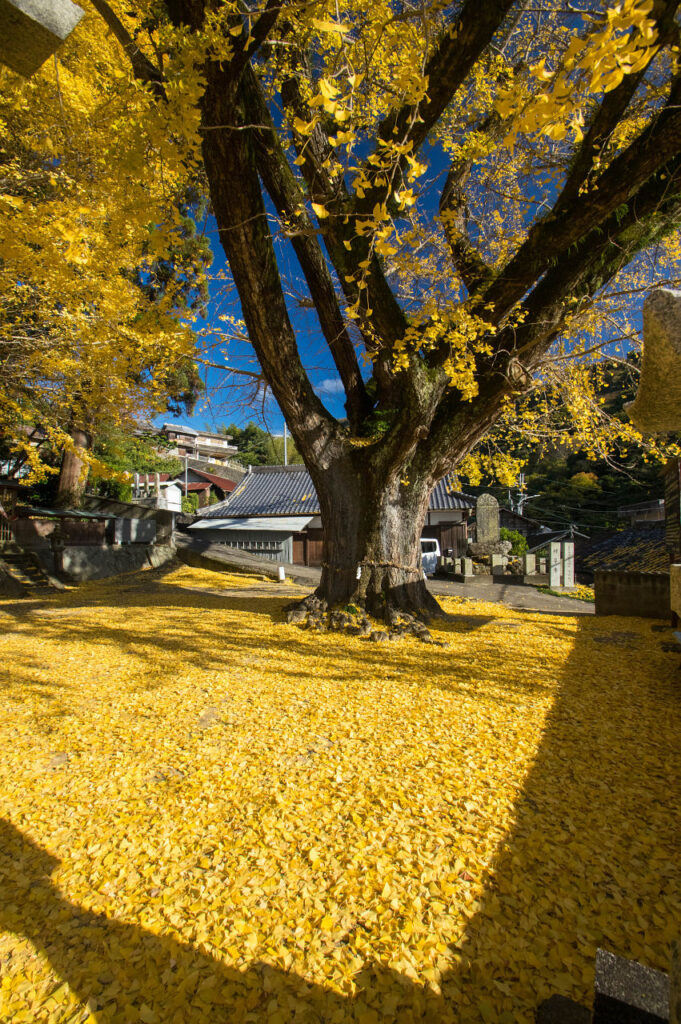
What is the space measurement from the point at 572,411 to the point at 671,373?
20.2ft

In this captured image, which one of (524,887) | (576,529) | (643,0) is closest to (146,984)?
(524,887)

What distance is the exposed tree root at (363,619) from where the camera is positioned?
219 inches

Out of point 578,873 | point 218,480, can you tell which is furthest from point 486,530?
point 218,480

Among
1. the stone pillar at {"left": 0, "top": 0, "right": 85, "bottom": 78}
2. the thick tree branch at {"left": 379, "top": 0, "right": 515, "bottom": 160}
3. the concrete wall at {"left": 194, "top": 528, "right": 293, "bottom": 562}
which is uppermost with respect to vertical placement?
the thick tree branch at {"left": 379, "top": 0, "right": 515, "bottom": 160}

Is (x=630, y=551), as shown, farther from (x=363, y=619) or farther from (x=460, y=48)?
(x=460, y=48)

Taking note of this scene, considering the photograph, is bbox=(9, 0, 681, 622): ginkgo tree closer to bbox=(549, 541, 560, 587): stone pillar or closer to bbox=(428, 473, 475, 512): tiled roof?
bbox=(549, 541, 560, 587): stone pillar

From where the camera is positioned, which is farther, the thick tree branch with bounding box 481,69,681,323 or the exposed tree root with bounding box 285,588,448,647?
the exposed tree root with bounding box 285,588,448,647

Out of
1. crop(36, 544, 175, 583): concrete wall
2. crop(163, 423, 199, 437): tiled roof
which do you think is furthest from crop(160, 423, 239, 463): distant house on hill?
crop(36, 544, 175, 583): concrete wall

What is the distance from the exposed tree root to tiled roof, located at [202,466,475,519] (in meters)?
14.6

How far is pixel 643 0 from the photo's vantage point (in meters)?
1.50

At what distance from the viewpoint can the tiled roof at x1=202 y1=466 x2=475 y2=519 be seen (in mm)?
21516

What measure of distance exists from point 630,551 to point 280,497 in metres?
14.9

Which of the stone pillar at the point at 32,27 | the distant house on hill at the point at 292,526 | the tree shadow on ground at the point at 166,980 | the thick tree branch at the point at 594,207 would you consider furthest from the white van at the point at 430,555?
the stone pillar at the point at 32,27

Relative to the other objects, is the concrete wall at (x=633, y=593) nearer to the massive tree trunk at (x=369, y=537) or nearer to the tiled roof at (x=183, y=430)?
the massive tree trunk at (x=369, y=537)
